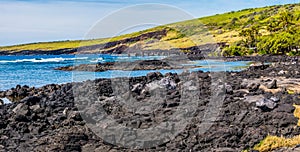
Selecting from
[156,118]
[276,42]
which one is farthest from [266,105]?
[276,42]

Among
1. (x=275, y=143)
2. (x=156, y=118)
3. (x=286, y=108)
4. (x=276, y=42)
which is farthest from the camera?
(x=276, y=42)

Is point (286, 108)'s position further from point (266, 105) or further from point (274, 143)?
point (274, 143)

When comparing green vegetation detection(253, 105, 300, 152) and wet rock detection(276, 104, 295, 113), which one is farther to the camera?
wet rock detection(276, 104, 295, 113)

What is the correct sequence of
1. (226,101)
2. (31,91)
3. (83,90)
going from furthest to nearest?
(31,91) → (83,90) → (226,101)

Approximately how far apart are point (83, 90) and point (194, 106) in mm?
11211

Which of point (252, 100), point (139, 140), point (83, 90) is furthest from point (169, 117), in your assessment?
point (83, 90)

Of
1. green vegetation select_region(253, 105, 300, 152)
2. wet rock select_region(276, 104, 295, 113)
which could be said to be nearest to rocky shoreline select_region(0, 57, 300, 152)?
wet rock select_region(276, 104, 295, 113)

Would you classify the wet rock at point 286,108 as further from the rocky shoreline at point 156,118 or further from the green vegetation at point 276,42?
the green vegetation at point 276,42

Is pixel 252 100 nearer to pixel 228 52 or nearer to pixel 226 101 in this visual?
pixel 226 101

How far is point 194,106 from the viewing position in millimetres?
23578

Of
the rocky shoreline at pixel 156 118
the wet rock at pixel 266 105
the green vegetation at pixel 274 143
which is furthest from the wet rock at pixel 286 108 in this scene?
the green vegetation at pixel 274 143

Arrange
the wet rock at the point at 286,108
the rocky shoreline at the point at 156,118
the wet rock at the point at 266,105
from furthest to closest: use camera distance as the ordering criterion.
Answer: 1. the wet rock at the point at 266,105
2. the wet rock at the point at 286,108
3. the rocky shoreline at the point at 156,118

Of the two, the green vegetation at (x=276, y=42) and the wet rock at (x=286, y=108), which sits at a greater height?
the green vegetation at (x=276, y=42)

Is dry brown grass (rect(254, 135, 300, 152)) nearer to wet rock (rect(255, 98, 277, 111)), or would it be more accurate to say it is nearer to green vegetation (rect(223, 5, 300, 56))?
wet rock (rect(255, 98, 277, 111))
